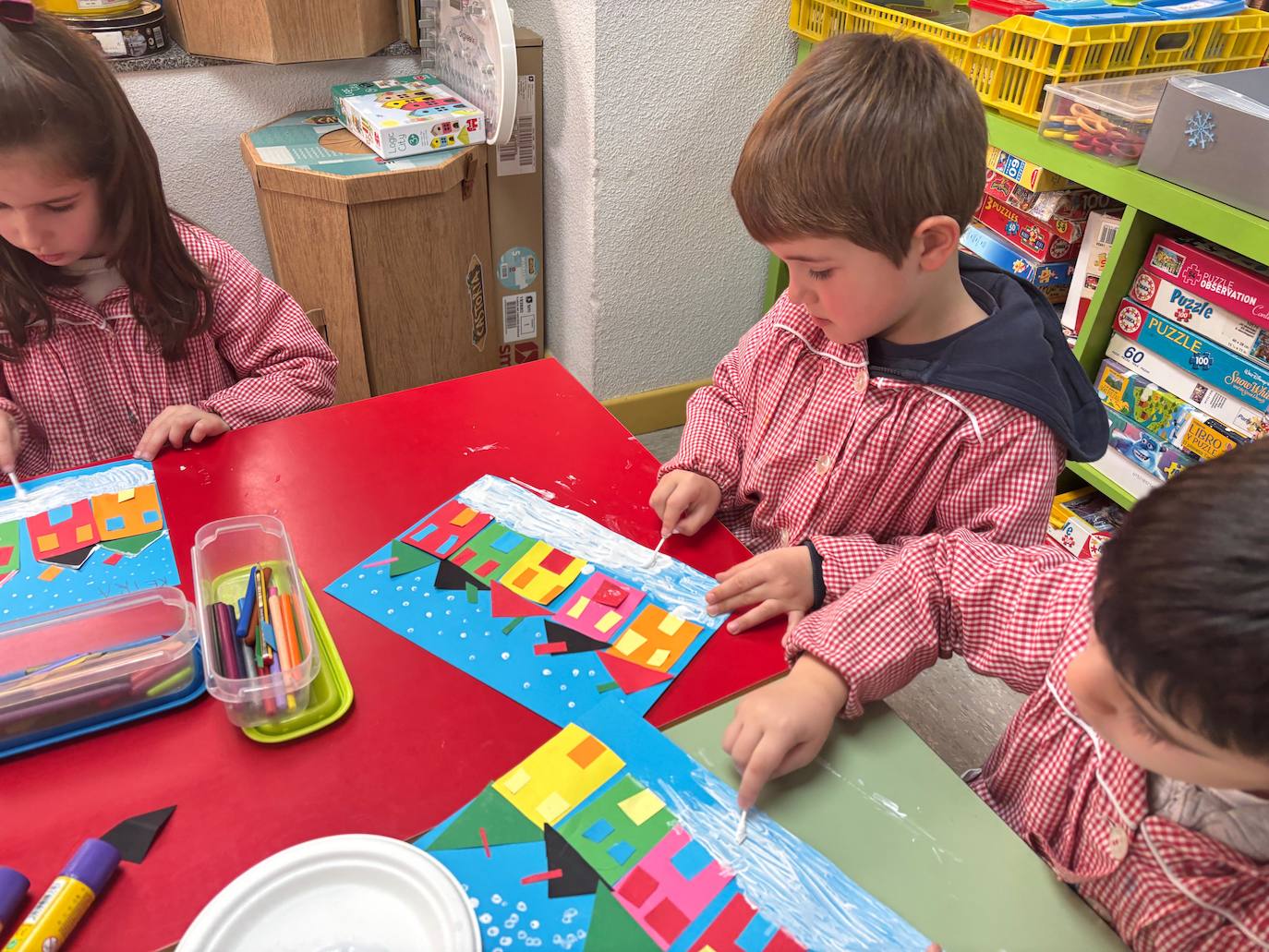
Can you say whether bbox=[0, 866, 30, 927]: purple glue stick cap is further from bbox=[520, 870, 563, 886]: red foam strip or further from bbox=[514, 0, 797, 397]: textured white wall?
bbox=[514, 0, 797, 397]: textured white wall

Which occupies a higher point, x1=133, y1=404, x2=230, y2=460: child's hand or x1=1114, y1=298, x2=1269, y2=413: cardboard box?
x1=133, y1=404, x2=230, y2=460: child's hand

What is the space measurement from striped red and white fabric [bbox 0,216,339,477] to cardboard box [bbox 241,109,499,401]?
0.60 meters

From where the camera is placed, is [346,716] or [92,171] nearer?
[346,716]

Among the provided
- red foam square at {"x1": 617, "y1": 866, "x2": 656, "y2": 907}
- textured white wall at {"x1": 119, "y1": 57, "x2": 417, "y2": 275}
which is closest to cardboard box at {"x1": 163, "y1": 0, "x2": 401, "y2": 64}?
textured white wall at {"x1": 119, "y1": 57, "x2": 417, "y2": 275}

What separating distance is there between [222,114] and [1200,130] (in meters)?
1.78

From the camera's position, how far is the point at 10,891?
0.51 metres

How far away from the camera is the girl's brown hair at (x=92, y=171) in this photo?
85 centimetres

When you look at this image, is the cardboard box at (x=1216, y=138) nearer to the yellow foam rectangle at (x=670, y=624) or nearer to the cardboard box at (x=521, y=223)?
the yellow foam rectangle at (x=670, y=624)

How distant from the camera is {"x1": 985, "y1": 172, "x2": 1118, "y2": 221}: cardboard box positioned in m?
1.51

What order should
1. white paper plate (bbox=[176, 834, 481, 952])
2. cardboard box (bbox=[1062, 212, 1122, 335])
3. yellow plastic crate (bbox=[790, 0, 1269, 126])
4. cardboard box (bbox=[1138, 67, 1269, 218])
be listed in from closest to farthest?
white paper plate (bbox=[176, 834, 481, 952])
cardboard box (bbox=[1138, 67, 1269, 218])
yellow plastic crate (bbox=[790, 0, 1269, 126])
cardboard box (bbox=[1062, 212, 1122, 335])

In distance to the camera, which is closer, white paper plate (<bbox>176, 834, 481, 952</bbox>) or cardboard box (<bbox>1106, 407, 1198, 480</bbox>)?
white paper plate (<bbox>176, 834, 481, 952</bbox>)

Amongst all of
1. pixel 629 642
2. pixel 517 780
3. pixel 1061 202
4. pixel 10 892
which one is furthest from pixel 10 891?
pixel 1061 202

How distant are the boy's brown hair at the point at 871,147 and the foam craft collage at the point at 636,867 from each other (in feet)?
1.52

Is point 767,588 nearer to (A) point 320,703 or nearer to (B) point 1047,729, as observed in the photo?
(B) point 1047,729
